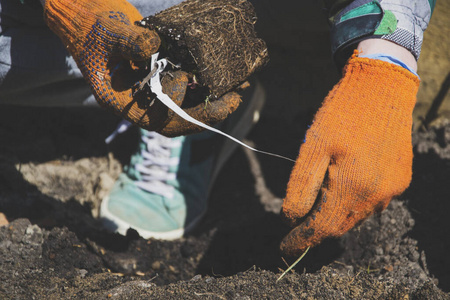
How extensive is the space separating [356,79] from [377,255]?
639 millimetres

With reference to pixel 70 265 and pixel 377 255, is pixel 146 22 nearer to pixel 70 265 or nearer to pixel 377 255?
pixel 70 265

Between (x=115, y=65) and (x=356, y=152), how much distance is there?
0.70 meters

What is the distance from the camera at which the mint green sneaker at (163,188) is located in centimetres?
175

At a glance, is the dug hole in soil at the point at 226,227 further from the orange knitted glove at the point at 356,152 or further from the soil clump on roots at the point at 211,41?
the soil clump on roots at the point at 211,41

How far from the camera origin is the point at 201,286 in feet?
3.85

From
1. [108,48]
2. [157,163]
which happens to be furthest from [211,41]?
[157,163]

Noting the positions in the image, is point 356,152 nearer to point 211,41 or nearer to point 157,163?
point 211,41

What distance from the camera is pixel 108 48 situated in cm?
110

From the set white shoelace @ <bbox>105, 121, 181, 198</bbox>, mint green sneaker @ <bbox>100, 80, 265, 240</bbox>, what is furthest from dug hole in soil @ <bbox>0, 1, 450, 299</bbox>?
white shoelace @ <bbox>105, 121, 181, 198</bbox>

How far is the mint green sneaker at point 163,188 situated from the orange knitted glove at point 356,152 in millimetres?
764

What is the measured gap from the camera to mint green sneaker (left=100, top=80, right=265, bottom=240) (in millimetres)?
1746

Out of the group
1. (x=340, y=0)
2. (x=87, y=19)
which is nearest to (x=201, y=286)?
(x=87, y=19)

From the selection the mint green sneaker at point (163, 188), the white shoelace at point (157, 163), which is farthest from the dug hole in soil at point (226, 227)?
the white shoelace at point (157, 163)

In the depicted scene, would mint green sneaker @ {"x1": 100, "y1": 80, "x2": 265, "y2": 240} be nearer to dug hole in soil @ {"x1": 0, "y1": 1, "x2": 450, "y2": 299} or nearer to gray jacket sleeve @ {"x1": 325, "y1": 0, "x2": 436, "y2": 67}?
dug hole in soil @ {"x1": 0, "y1": 1, "x2": 450, "y2": 299}
